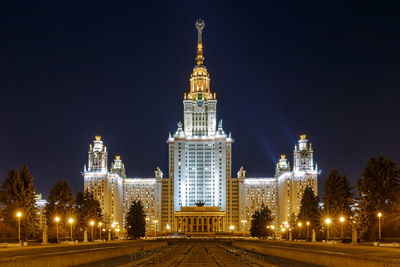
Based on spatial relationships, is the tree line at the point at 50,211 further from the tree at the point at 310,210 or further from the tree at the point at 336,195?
the tree at the point at 336,195

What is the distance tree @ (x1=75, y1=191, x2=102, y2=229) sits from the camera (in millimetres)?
92875

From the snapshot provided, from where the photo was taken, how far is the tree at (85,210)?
92.9 m

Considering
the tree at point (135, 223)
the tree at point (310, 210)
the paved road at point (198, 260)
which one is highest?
the tree at point (310, 210)

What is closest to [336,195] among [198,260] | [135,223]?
[198,260]

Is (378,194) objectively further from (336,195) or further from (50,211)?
(50,211)

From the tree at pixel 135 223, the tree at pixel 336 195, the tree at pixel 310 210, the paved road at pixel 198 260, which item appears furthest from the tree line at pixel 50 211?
the tree at pixel 336 195

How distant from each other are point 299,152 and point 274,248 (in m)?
146

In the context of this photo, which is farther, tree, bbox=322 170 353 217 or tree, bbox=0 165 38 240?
tree, bbox=322 170 353 217

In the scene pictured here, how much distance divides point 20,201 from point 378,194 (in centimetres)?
4654

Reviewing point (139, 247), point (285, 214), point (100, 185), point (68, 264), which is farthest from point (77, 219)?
point (285, 214)

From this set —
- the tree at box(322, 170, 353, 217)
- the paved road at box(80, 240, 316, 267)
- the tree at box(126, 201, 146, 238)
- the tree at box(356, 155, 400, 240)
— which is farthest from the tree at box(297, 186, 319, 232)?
the paved road at box(80, 240, 316, 267)

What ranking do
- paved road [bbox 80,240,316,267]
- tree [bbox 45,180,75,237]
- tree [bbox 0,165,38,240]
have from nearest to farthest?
paved road [bbox 80,240,316,267], tree [bbox 0,165,38,240], tree [bbox 45,180,75,237]

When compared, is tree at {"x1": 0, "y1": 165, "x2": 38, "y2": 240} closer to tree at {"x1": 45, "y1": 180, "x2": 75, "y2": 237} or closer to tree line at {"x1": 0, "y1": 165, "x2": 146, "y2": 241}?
tree line at {"x1": 0, "y1": 165, "x2": 146, "y2": 241}

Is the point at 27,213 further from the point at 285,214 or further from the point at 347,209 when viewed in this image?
the point at 285,214
